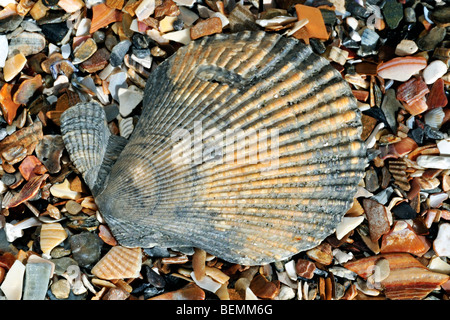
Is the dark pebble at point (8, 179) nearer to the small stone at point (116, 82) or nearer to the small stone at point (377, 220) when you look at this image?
the small stone at point (116, 82)

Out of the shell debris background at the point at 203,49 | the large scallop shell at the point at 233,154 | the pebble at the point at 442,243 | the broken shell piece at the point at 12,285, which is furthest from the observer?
the pebble at the point at 442,243

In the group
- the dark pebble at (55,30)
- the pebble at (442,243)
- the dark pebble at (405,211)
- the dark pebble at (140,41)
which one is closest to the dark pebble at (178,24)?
the dark pebble at (140,41)

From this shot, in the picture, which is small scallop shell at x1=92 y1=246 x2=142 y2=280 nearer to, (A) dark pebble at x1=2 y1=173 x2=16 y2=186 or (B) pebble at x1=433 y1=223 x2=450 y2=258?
(A) dark pebble at x1=2 y1=173 x2=16 y2=186

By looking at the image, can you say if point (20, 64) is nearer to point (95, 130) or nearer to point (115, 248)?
point (95, 130)

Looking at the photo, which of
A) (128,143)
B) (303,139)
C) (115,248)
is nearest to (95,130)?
(128,143)

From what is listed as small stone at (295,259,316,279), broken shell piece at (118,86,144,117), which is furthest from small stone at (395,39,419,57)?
broken shell piece at (118,86,144,117)
